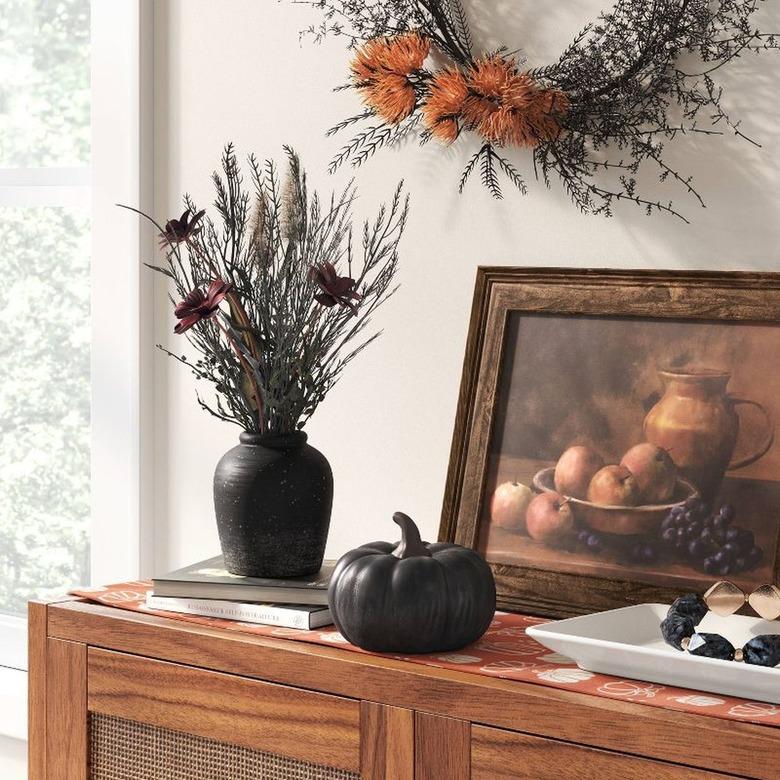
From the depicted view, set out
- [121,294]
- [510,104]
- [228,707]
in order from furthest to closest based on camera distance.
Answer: [121,294], [510,104], [228,707]

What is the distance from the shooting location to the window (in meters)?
2.48

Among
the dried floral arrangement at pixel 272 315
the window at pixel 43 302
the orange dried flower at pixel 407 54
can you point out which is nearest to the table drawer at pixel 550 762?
the dried floral arrangement at pixel 272 315

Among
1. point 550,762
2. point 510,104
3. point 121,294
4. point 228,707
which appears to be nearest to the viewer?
point 550,762

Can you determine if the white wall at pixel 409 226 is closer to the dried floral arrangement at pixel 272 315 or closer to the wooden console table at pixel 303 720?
the dried floral arrangement at pixel 272 315

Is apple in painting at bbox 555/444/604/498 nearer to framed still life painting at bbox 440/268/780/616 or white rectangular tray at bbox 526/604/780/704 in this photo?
framed still life painting at bbox 440/268/780/616

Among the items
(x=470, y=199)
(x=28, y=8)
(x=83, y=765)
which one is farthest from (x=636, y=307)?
(x=28, y=8)

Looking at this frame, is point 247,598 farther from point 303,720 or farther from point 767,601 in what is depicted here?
point 767,601

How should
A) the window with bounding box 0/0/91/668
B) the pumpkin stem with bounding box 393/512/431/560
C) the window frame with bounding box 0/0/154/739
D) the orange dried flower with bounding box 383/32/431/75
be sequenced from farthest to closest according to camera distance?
the window with bounding box 0/0/91/668
the window frame with bounding box 0/0/154/739
the orange dried flower with bounding box 383/32/431/75
the pumpkin stem with bounding box 393/512/431/560

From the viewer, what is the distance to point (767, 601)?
1.40 meters

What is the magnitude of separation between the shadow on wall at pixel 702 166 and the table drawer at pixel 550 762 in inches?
26.7

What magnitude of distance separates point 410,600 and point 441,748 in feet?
0.52

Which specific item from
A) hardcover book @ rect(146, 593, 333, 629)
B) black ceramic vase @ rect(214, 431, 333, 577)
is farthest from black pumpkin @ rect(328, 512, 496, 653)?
black ceramic vase @ rect(214, 431, 333, 577)

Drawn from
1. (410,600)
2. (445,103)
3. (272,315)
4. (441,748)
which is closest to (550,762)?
(441,748)

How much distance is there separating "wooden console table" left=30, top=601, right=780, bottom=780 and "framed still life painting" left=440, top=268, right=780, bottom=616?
0.34 metres
